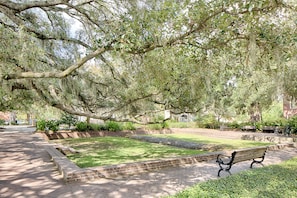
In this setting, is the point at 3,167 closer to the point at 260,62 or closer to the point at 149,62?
the point at 149,62

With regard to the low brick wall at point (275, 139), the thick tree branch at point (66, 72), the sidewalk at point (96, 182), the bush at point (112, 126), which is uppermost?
the thick tree branch at point (66, 72)

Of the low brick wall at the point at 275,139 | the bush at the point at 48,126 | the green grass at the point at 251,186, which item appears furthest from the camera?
the bush at the point at 48,126

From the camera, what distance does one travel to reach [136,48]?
3.79 m

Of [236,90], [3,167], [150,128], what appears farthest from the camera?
[236,90]

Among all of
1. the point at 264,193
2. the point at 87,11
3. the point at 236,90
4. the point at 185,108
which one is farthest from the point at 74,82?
the point at 236,90

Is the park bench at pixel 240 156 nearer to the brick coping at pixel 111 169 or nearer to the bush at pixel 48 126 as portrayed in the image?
the brick coping at pixel 111 169

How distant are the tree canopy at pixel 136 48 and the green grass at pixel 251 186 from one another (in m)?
2.02

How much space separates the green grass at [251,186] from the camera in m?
4.22

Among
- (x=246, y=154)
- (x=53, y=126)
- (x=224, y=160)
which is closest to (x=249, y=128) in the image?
(x=224, y=160)

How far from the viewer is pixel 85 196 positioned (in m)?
4.30

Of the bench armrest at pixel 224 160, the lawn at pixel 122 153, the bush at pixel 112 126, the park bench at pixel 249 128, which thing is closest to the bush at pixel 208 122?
the park bench at pixel 249 128

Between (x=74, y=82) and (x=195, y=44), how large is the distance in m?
4.12

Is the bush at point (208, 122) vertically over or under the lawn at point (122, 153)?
over

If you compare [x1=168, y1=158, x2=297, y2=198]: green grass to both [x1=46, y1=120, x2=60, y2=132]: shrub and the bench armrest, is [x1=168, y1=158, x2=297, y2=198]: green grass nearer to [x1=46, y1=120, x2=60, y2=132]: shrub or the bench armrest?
the bench armrest
